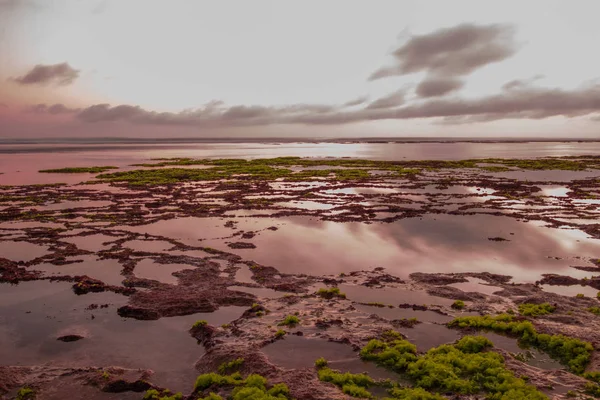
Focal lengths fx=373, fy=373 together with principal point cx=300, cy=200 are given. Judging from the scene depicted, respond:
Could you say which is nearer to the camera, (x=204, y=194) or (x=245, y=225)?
(x=245, y=225)

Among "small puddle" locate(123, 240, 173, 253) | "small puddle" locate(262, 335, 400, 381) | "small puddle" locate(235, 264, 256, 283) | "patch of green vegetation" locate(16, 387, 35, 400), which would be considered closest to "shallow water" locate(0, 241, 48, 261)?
"small puddle" locate(123, 240, 173, 253)

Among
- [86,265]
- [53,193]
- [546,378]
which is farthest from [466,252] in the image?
[53,193]

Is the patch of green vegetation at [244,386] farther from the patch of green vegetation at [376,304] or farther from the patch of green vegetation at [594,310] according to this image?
Result: the patch of green vegetation at [594,310]

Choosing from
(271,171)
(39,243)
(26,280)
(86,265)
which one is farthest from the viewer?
(271,171)

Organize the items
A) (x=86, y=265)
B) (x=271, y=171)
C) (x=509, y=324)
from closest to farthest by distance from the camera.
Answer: (x=509, y=324) < (x=86, y=265) < (x=271, y=171)

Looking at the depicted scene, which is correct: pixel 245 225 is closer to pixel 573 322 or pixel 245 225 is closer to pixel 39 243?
pixel 39 243

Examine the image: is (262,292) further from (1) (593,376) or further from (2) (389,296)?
(1) (593,376)
